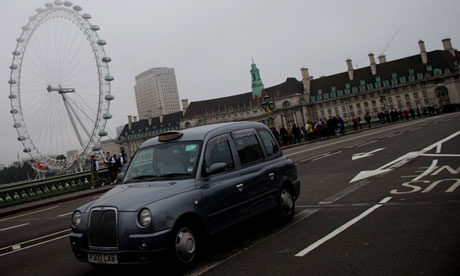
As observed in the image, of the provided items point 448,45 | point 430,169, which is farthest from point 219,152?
point 448,45

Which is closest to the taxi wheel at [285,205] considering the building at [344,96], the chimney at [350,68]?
the building at [344,96]

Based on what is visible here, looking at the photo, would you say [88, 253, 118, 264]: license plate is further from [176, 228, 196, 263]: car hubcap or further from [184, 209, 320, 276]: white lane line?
[184, 209, 320, 276]: white lane line

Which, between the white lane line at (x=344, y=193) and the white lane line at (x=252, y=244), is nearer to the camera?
the white lane line at (x=252, y=244)

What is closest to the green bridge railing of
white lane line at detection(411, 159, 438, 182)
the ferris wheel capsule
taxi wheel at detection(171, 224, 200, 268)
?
the ferris wheel capsule

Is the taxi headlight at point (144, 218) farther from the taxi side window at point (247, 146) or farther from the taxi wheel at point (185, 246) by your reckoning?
the taxi side window at point (247, 146)

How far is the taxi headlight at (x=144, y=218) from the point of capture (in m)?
4.71

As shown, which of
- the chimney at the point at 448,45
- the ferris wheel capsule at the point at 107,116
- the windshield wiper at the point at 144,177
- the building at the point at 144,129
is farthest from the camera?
the building at the point at 144,129

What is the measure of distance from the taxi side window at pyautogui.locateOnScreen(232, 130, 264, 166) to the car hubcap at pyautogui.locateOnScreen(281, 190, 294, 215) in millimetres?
859

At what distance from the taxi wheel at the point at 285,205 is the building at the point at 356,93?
94.0 m

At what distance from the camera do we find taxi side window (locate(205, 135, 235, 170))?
19.5 feet

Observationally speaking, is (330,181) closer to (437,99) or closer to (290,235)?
(290,235)

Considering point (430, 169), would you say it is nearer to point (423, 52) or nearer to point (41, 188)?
point (41, 188)

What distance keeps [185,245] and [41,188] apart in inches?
860

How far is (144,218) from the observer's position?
186 inches
